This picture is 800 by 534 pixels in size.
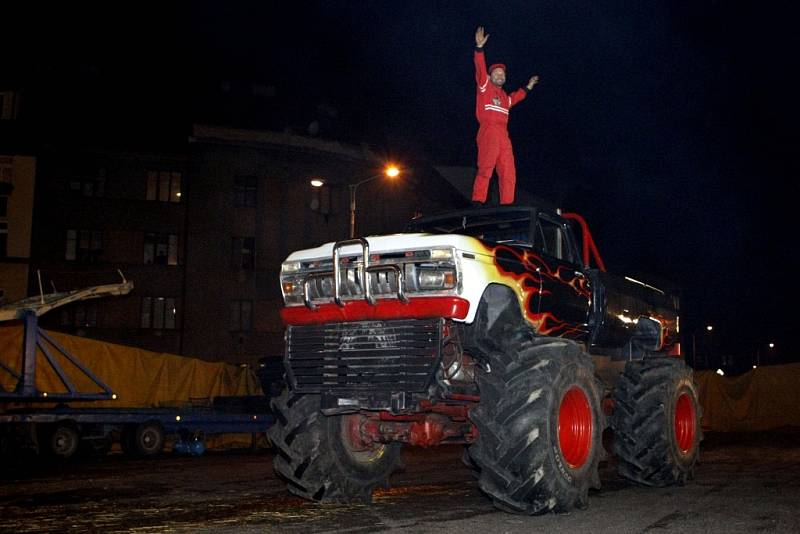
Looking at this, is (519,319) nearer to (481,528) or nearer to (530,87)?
(481,528)

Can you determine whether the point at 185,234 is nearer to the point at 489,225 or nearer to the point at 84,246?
the point at 84,246

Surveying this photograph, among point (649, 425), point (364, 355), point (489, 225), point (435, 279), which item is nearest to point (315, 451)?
point (364, 355)

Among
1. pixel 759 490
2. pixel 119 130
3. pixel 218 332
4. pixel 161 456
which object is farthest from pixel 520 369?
pixel 119 130

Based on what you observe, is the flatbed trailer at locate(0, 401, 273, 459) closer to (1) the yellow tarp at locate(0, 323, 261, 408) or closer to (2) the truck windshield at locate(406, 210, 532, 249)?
(1) the yellow tarp at locate(0, 323, 261, 408)

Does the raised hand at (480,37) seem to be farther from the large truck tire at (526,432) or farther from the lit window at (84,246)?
the lit window at (84,246)

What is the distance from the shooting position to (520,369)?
28.5 ft

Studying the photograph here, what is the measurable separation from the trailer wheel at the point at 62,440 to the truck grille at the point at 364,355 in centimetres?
1206

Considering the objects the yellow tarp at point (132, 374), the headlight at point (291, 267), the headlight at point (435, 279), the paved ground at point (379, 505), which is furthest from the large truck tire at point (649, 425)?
the yellow tarp at point (132, 374)

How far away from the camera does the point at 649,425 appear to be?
37.2 feet

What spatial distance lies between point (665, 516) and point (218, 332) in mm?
37968

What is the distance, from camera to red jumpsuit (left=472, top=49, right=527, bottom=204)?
460 inches

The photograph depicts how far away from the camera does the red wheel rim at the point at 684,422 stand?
12289mm

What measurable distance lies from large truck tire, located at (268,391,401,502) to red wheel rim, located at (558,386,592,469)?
2317mm

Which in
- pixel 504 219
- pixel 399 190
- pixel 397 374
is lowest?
pixel 397 374
